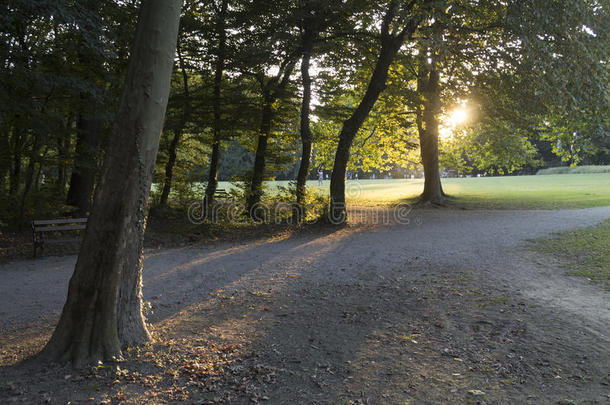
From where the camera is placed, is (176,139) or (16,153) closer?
(16,153)

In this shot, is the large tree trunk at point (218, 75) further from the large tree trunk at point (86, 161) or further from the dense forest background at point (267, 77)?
the large tree trunk at point (86, 161)

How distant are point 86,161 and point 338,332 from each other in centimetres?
992

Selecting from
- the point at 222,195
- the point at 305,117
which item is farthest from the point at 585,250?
the point at 222,195

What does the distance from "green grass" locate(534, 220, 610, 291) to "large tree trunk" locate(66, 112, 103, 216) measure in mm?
12263

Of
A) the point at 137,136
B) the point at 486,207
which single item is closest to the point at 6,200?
the point at 137,136

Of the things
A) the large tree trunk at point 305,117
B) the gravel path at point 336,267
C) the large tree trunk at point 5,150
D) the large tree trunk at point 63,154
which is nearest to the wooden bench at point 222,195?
the large tree trunk at point 305,117

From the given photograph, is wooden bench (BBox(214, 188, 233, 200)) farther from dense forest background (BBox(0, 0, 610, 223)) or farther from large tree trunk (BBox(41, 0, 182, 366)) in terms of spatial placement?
large tree trunk (BBox(41, 0, 182, 366))

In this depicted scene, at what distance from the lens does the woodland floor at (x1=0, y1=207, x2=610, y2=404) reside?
360cm

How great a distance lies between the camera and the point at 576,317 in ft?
17.5

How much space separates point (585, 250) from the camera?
9625 mm

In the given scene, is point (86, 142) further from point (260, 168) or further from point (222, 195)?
point (260, 168)

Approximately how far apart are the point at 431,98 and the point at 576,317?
40.3 feet

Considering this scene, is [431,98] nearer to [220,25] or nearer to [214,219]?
[220,25]

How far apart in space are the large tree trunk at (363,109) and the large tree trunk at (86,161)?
759 centimetres
